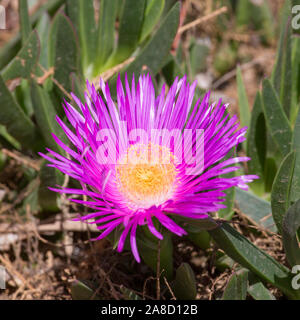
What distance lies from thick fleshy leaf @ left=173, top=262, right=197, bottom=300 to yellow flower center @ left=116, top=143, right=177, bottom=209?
0.14 meters

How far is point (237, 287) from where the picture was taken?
3.05 ft

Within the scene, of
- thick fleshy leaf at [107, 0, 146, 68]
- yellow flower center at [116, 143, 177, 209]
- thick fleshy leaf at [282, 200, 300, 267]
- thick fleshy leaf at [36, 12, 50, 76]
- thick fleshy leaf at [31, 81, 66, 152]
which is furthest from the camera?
thick fleshy leaf at [36, 12, 50, 76]

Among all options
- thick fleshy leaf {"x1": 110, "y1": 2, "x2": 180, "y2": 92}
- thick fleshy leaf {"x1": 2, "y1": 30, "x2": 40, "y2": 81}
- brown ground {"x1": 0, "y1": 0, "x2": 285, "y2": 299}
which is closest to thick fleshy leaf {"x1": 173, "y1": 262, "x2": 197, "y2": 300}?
brown ground {"x1": 0, "y1": 0, "x2": 285, "y2": 299}

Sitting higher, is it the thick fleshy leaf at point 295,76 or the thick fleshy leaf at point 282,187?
the thick fleshy leaf at point 295,76

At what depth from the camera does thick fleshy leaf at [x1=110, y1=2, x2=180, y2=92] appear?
1.18 m

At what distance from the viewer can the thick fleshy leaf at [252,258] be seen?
3.11 ft

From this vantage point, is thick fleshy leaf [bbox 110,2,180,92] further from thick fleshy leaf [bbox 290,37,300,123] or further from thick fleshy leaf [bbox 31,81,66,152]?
thick fleshy leaf [bbox 290,37,300,123]

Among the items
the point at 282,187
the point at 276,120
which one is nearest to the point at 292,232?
the point at 282,187

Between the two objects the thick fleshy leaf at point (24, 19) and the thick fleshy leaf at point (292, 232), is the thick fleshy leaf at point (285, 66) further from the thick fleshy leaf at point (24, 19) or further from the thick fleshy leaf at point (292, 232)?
the thick fleshy leaf at point (24, 19)

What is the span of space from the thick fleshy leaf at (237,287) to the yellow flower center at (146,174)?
207 mm

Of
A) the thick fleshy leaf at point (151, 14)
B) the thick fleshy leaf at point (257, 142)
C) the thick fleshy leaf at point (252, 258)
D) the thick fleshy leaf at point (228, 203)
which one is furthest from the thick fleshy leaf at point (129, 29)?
the thick fleshy leaf at point (252, 258)

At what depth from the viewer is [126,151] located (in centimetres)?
106

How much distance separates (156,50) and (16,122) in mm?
398
